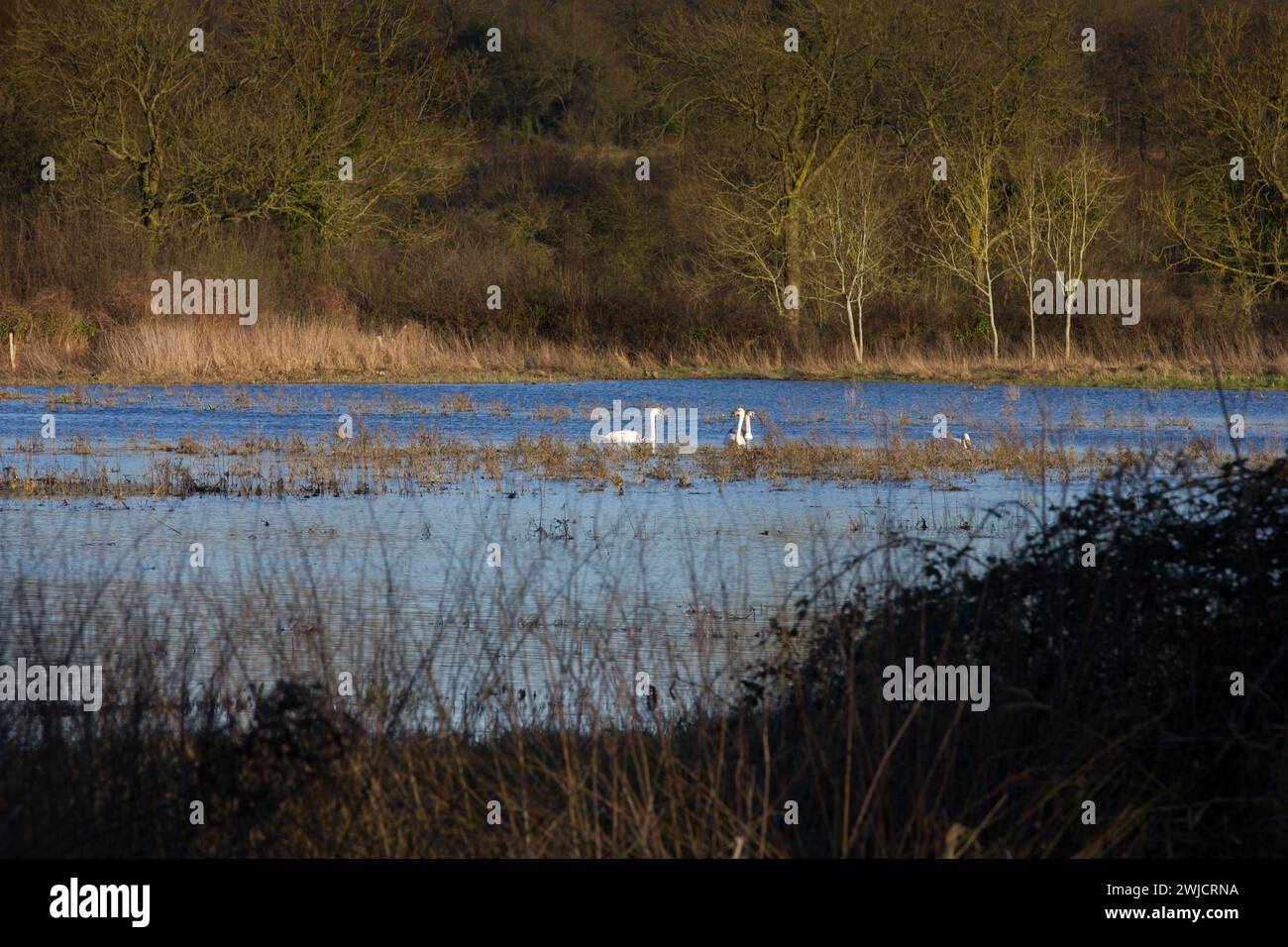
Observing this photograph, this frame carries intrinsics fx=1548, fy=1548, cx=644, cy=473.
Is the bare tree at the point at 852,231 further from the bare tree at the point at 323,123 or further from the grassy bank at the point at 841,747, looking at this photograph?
the grassy bank at the point at 841,747

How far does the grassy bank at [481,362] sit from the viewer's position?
29.8 meters

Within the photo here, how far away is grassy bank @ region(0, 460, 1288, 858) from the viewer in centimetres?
507

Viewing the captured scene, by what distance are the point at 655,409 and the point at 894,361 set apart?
50.0 ft

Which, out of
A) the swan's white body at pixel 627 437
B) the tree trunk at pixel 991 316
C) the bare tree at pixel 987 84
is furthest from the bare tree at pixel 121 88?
the swan's white body at pixel 627 437

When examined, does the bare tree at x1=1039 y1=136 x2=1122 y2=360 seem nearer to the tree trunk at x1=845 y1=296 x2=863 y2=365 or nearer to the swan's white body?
the tree trunk at x1=845 y1=296 x2=863 y2=365

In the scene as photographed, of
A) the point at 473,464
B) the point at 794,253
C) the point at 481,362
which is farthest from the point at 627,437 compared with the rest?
the point at 794,253

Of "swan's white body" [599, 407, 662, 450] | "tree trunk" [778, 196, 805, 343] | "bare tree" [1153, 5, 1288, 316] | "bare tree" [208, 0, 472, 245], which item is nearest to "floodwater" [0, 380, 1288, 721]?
"swan's white body" [599, 407, 662, 450]

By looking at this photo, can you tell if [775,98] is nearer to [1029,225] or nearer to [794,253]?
[794,253]

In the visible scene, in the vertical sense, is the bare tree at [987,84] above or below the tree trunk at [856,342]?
above

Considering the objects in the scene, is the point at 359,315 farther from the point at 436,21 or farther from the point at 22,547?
the point at 22,547

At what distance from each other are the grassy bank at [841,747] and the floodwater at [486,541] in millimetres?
310

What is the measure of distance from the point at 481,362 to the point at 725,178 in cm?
751

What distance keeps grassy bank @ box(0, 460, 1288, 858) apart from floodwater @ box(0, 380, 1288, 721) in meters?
0.31
